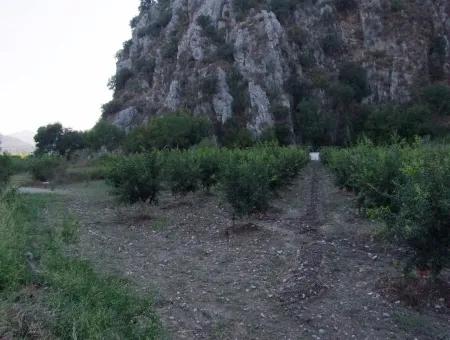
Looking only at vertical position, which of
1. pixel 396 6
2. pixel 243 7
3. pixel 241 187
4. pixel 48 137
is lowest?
pixel 241 187

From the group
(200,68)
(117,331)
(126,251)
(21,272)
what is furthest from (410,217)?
(200,68)

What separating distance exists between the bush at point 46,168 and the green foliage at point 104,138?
2644 centimetres

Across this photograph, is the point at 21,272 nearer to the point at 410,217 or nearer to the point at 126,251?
the point at 126,251

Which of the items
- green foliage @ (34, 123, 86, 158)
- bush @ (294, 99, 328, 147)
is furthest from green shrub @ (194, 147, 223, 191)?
green foliage @ (34, 123, 86, 158)

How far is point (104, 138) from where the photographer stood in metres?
63.2

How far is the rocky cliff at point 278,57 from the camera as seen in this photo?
6794cm

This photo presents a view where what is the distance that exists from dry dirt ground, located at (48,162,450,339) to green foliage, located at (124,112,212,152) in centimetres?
3430

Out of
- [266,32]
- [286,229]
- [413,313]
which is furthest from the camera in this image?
[266,32]

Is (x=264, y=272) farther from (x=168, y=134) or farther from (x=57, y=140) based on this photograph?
(x=57, y=140)

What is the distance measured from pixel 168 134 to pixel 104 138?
1484 cm

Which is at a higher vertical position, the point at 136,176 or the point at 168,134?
the point at 168,134

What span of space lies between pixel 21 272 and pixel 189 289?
3212 mm

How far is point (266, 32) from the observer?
69.8 meters

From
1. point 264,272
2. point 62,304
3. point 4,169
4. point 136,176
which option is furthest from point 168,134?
point 62,304
